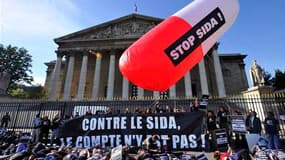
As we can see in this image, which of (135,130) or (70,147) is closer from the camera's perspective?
(70,147)

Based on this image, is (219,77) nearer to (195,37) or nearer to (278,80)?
(195,37)

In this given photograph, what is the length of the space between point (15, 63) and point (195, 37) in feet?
154

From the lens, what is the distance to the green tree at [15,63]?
3755cm

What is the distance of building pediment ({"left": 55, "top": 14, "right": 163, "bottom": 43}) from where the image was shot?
96.7ft

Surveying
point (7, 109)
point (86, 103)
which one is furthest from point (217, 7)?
point (7, 109)

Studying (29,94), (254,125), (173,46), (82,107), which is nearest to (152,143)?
(173,46)

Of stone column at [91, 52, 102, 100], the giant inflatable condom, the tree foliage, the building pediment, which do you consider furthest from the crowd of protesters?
the building pediment

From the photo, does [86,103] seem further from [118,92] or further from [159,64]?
[118,92]

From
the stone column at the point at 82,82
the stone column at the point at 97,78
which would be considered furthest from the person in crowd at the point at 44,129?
the stone column at the point at 82,82

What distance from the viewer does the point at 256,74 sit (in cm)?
1861

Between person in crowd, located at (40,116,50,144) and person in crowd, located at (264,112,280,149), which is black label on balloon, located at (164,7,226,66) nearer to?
person in crowd, located at (264,112,280,149)

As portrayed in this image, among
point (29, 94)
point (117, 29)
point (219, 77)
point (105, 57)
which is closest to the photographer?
point (219, 77)

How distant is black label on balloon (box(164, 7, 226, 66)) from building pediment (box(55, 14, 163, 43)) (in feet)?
85.7

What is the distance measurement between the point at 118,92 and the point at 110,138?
74.7 ft
